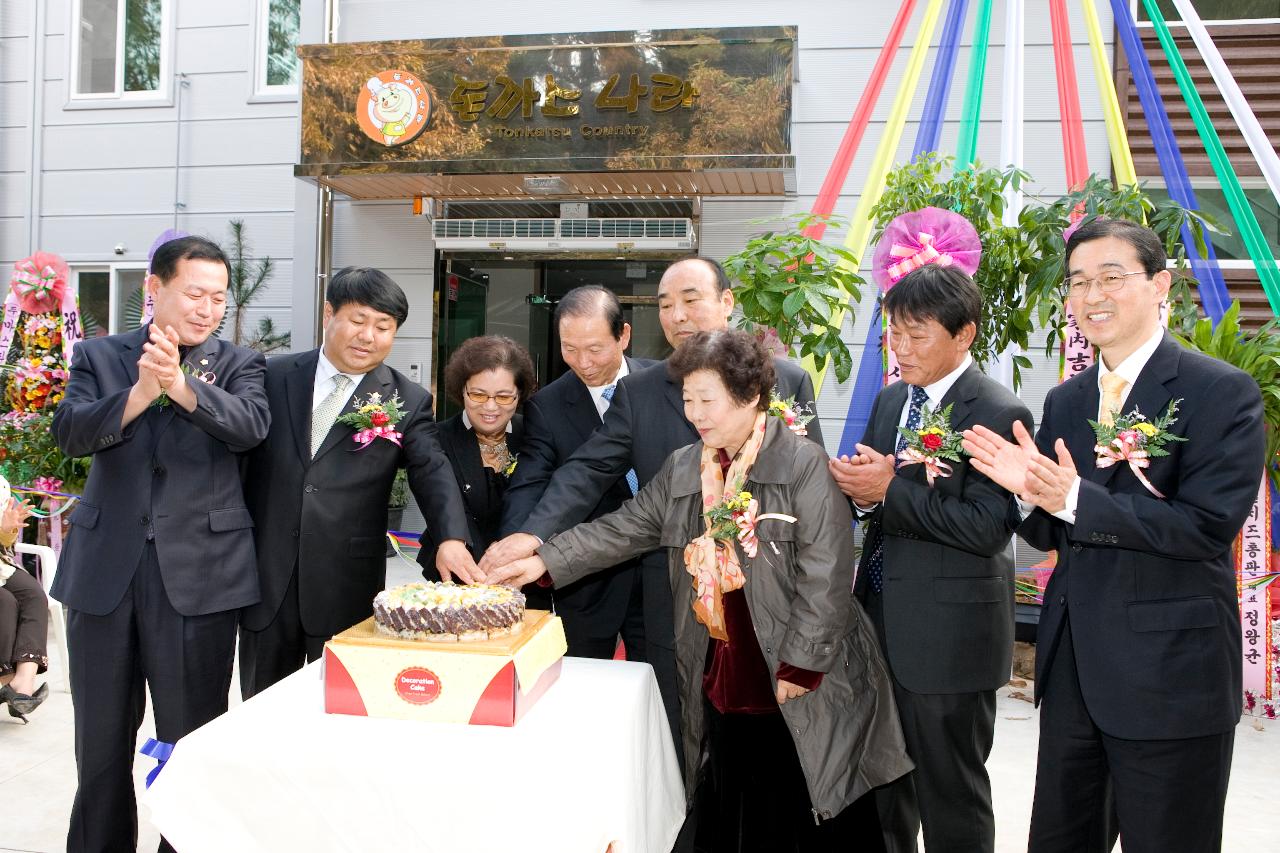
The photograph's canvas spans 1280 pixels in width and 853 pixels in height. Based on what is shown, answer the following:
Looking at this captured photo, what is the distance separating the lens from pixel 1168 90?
A: 18.6ft

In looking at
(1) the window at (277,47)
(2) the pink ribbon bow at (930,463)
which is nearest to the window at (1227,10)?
(2) the pink ribbon bow at (930,463)

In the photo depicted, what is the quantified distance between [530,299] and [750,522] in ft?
16.4

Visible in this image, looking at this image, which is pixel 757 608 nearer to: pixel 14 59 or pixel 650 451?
pixel 650 451

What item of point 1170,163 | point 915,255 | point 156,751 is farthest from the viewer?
point 1170,163

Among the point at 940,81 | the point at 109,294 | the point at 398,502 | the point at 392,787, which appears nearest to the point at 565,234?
the point at 398,502

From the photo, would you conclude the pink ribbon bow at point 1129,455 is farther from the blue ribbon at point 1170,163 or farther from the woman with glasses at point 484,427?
the blue ribbon at point 1170,163

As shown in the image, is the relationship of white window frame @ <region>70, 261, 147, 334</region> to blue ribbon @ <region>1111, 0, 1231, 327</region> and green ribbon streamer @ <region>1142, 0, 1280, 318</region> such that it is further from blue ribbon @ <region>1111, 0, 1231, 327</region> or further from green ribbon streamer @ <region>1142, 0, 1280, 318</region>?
green ribbon streamer @ <region>1142, 0, 1280, 318</region>

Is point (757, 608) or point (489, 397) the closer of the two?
point (757, 608)

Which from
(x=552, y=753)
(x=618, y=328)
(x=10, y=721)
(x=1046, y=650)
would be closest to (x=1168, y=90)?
(x=618, y=328)

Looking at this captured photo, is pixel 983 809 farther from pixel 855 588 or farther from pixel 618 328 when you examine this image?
pixel 618 328

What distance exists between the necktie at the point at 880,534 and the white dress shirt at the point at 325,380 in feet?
4.47

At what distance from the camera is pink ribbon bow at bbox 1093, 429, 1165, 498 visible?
1.74 metres

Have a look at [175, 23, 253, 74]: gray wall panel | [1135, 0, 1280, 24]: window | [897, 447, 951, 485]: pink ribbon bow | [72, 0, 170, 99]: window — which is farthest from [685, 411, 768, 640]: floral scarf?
[72, 0, 170, 99]: window

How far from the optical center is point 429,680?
1.69 metres
